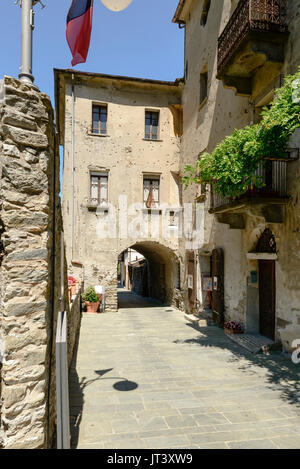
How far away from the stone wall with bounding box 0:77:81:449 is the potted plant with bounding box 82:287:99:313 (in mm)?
10405

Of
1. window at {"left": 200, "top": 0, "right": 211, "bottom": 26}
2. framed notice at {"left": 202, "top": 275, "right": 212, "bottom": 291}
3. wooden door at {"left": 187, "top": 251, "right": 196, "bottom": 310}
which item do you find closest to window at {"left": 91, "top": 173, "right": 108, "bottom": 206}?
wooden door at {"left": 187, "top": 251, "right": 196, "bottom": 310}

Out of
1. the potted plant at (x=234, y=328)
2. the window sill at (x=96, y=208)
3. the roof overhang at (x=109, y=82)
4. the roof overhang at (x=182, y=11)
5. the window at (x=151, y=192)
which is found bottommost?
the potted plant at (x=234, y=328)

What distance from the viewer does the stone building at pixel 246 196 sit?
24.1 ft

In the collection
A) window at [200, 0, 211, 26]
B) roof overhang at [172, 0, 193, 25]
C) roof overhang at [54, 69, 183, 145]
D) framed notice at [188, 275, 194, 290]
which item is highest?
roof overhang at [172, 0, 193, 25]

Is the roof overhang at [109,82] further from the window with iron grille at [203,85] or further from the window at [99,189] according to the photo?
the window at [99,189]

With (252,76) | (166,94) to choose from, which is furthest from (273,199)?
(166,94)

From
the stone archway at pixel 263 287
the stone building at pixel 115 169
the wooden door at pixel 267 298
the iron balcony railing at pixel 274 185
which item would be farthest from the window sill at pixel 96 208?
the iron balcony railing at pixel 274 185

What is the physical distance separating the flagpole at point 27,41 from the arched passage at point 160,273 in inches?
467

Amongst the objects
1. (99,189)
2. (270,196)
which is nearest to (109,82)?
(99,189)

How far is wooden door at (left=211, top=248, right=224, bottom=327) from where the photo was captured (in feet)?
35.2

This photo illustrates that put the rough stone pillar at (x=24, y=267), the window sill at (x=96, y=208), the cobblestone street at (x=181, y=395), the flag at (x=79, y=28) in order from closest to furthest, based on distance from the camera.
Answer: the rough stone pillar at (x=24, y=267)
the cobblestone street at (x=181, y=395)
the flag at (x=79, y=28)
the window sill at (x=96, y=208)

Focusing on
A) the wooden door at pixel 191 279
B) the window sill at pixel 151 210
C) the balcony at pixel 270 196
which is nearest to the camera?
the balcony at pixel 270 196

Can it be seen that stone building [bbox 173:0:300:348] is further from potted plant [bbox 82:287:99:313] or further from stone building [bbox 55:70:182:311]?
potted plant [bbox 82:287:99:313]

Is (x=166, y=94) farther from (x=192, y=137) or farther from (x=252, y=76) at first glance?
(x=252, y=76)
